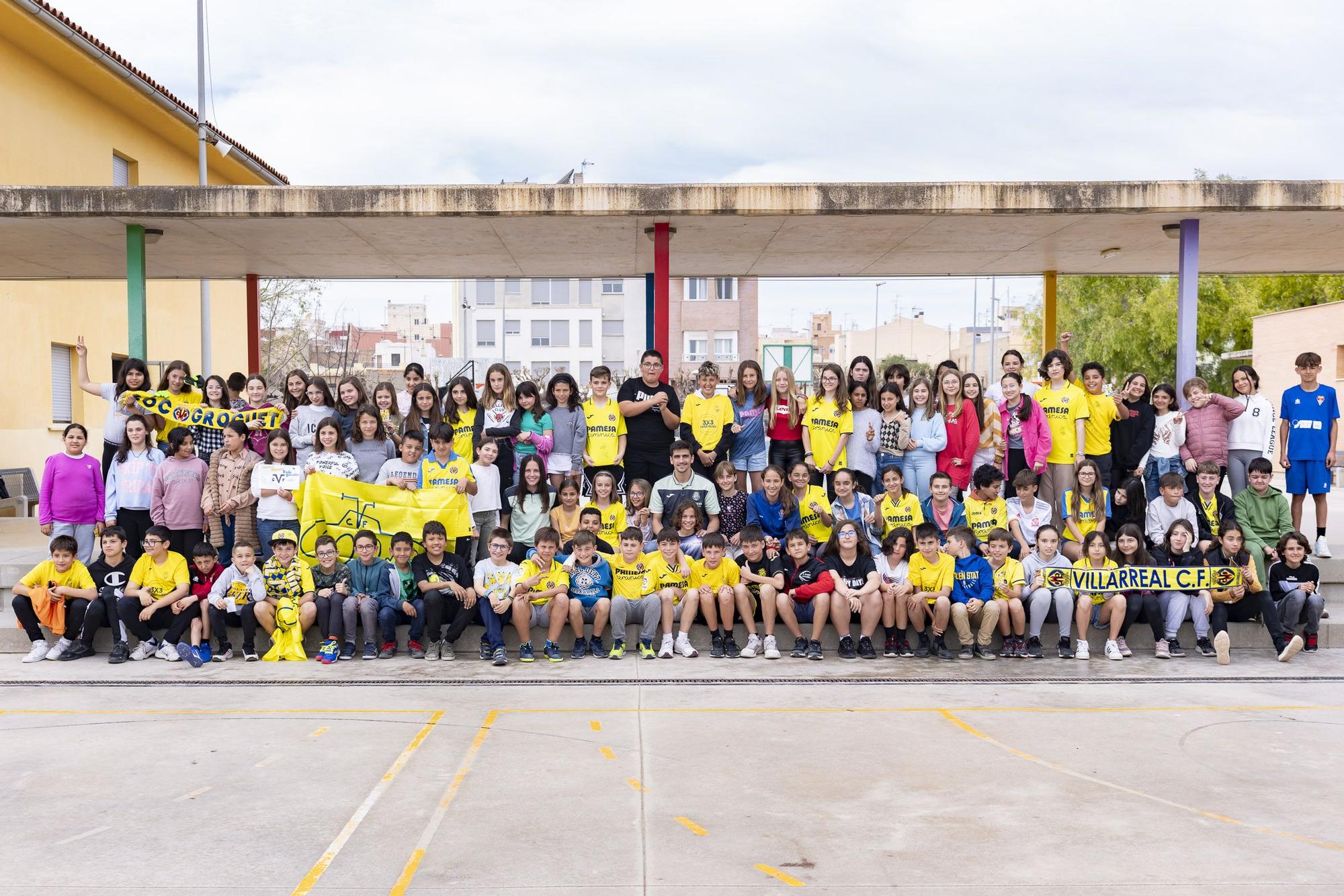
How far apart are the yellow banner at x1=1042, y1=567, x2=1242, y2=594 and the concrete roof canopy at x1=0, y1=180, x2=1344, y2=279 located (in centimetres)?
344

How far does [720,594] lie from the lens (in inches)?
323

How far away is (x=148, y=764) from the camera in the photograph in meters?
5.41

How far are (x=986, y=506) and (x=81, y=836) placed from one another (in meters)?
6.56

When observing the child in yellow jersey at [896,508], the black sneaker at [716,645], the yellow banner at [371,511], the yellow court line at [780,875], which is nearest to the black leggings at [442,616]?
the yellow banner at [371,511]

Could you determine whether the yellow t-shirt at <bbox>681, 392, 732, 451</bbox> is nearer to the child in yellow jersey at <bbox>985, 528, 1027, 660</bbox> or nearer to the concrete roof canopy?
the concrete roof canopy

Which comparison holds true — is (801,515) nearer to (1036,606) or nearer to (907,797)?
(1036,606)

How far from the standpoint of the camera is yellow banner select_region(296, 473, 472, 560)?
28.0ft

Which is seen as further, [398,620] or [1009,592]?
[398,620]

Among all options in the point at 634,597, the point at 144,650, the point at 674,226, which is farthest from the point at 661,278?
the point at 144,650

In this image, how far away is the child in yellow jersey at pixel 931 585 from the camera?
8.07 metres

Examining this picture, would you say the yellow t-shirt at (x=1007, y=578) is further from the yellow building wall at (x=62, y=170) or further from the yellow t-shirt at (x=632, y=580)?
the yellow building wall at (x=62, y=170)

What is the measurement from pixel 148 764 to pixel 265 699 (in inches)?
55.3

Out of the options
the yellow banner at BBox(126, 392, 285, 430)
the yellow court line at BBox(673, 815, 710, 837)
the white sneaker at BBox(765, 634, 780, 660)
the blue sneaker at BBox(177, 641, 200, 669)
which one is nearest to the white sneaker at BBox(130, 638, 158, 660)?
the blue sneaker at BBox(177, 641, 200, 669)

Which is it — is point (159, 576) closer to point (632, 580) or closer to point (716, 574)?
point (632, 580)
